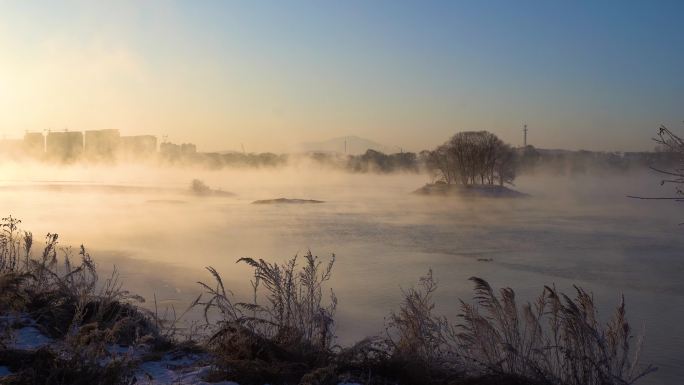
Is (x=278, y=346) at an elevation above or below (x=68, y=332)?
below

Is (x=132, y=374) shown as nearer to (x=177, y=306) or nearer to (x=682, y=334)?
(x=177, y=306)

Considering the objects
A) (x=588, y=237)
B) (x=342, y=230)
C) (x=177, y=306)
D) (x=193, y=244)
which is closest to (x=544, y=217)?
(x=588, y=237)

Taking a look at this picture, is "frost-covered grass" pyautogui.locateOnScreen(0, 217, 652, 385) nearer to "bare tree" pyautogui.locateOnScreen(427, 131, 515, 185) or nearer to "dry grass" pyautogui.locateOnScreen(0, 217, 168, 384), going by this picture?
"dry grass" pyautogui.locateOnScreen(0, 217, 168, 384)

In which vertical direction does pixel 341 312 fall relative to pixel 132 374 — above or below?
below

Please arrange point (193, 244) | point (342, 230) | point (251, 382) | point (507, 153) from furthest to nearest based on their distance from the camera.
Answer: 1. point (507, 153)
2. point (342, 230)
3. point (193, 244)
4. point (251, 382)

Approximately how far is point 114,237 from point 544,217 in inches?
831

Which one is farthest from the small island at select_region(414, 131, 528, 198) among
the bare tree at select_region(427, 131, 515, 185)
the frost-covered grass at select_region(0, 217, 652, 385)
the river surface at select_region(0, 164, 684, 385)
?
the frost-covered grass at select_region(0, 217, 652, 385)

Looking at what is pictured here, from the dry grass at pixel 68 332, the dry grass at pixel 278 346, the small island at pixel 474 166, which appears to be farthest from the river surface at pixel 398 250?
the small island at pixel 474 166

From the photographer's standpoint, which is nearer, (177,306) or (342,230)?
(177,306)

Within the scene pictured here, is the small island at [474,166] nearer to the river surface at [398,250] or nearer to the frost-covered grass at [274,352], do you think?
the river surface at [398,250]

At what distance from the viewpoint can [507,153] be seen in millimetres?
54500

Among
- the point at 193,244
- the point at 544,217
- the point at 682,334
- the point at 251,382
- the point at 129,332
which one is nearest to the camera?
the point at 251,382

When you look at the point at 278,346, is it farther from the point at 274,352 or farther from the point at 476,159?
the point at 476,159

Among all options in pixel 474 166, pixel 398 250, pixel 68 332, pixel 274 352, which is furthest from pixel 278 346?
pixel 474 166
